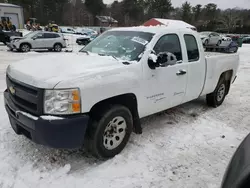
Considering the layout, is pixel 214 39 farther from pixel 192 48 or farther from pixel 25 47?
pixel 192 48

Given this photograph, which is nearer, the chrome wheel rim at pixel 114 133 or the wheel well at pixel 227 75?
the chrome wheel rim at pixel 114 133

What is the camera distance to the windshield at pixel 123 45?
364cm

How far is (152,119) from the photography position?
487 centimetres

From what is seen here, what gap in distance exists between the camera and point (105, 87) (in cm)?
295

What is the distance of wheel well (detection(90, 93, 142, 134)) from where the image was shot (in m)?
3.09

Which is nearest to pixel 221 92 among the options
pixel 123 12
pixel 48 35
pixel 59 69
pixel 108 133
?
pixel 108 133

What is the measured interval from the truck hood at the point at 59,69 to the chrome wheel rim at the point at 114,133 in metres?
0.74

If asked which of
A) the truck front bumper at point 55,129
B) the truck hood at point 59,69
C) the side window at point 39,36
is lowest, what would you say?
the side window at point 39,36

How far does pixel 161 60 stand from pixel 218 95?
2827 mm

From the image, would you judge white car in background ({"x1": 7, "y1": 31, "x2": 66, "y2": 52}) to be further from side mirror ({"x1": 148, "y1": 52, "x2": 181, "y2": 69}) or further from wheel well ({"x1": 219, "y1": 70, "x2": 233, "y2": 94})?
side mirror ({"x1": 148, "y1": 52, "x2": 181, "y2": 69})

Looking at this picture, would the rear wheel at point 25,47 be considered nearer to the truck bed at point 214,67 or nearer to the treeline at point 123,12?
the truck bed at point 214,67

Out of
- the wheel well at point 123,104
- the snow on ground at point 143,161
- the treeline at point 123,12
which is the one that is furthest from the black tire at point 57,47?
the treeline at point 123,12

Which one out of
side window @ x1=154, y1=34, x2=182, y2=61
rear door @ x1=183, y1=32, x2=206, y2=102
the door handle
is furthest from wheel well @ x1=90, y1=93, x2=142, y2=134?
rear door @ x1=183, y1=32, x2=206, y2=102

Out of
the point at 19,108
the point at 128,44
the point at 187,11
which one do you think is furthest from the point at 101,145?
the point at 187,11
